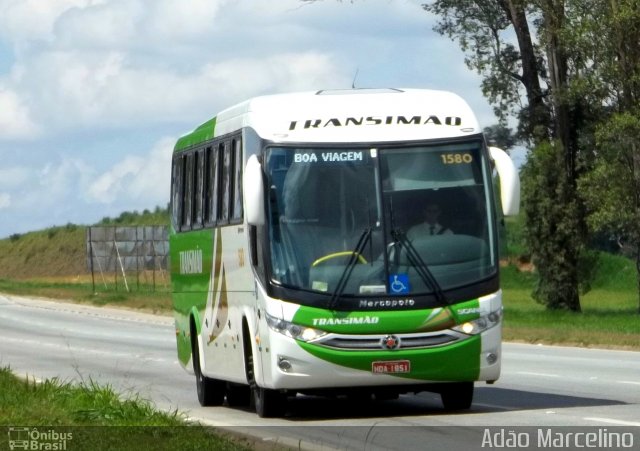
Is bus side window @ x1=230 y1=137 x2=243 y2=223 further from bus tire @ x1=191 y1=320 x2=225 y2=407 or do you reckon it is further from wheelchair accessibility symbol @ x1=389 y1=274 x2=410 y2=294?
bus tire @ x1=191 y1=320 x2=225 y2=407

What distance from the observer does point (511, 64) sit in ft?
161

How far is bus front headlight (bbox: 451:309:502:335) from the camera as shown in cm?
1520

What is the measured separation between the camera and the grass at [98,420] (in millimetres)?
11922

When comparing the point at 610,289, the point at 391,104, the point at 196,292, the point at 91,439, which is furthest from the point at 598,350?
the point at 610,289

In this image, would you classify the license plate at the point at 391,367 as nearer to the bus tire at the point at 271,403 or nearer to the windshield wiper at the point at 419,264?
the windshield wiper at the point at 419,264

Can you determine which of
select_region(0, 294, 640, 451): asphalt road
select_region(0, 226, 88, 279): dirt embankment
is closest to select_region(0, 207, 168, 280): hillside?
select_region(0, 226, 88, 279): dirt embankment

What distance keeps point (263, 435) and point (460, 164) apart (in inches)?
145

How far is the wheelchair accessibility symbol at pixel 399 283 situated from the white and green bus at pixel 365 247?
0.01 meters

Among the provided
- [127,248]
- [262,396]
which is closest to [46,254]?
[127,248]

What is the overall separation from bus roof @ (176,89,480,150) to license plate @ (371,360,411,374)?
2.23 meters

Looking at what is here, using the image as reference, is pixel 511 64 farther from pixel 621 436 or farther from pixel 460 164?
pixel 621 436

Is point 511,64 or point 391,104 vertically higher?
point 511,64

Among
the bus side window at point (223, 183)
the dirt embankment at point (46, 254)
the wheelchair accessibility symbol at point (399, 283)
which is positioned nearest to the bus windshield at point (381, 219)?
the wheelchair accessibility symbol at point (399, 283)

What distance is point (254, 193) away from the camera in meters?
15.3
